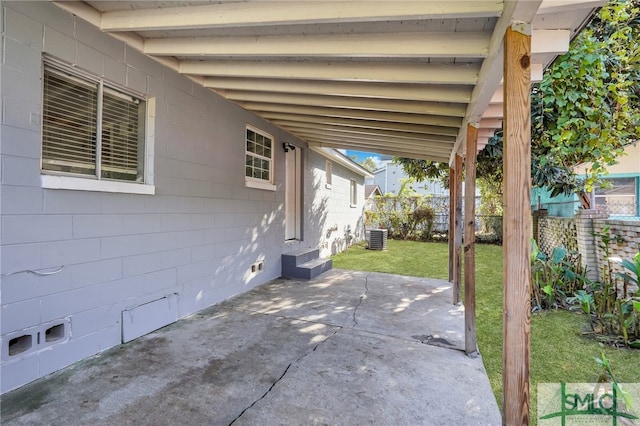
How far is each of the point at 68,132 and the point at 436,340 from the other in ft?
14.9

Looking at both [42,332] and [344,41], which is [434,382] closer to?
[344,41]

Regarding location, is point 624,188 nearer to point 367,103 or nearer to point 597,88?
point 597,88

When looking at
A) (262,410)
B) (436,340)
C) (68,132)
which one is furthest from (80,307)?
(436,340)

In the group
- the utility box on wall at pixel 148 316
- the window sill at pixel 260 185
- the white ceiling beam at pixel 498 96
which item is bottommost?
the utility box on wall at pixel 148 316

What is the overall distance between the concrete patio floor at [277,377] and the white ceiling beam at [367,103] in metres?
2.82

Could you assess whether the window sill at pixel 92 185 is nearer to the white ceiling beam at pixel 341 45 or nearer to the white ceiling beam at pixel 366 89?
the white ceiling beam at pixel 341 45

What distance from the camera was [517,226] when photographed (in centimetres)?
Result: 199

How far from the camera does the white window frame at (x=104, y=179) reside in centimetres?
284

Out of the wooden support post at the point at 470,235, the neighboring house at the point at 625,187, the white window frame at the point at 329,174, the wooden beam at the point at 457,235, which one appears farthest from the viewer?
the neighboring house at the point at 625,187

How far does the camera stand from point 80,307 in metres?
3.07

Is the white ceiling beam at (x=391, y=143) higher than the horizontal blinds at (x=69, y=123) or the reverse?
higher

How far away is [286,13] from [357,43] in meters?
0.70

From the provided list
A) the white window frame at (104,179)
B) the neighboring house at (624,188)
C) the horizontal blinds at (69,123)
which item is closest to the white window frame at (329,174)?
the white window frame at (104,179)

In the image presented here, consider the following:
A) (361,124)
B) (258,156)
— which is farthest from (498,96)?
(258,156)
